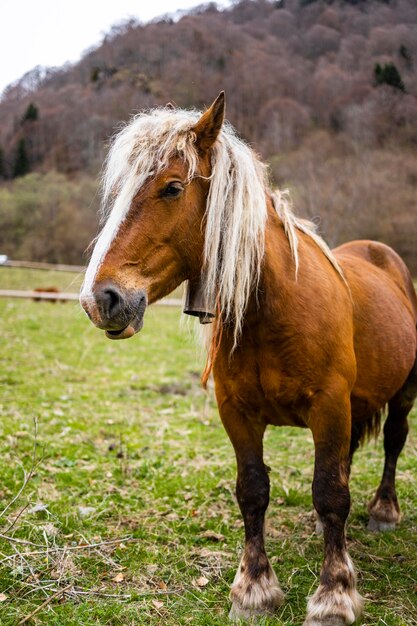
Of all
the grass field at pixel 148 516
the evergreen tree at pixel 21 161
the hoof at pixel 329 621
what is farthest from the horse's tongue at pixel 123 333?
the evergreen tree at pixel 21 161

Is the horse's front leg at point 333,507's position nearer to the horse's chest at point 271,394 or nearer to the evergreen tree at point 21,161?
the horse's chest at point 271,394

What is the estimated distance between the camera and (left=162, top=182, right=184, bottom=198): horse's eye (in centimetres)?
226

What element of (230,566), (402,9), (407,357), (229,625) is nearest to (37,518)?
(230,566)

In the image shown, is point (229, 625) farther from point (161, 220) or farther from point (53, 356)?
point (53, 356)

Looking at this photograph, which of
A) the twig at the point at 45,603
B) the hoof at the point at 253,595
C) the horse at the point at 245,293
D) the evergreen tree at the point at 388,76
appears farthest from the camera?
the evergreen tree at the point at 388,76

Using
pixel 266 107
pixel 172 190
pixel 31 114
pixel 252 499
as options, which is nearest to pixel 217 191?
pixel 172 190

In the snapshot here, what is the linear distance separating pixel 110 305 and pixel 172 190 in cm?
61

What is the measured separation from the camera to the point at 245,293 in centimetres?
249

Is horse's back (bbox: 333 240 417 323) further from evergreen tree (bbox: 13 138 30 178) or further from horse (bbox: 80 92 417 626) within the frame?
evergreen tree (bbox: 13 138 30 178)

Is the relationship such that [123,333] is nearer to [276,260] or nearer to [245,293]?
[245,293]

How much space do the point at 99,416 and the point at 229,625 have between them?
400cm

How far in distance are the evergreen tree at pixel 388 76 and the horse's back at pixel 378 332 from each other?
78.2 ft

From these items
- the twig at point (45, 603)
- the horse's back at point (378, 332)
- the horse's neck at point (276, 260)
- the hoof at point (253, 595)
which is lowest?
the hoof at point (253, 595)

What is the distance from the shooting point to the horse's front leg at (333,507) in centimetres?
251
